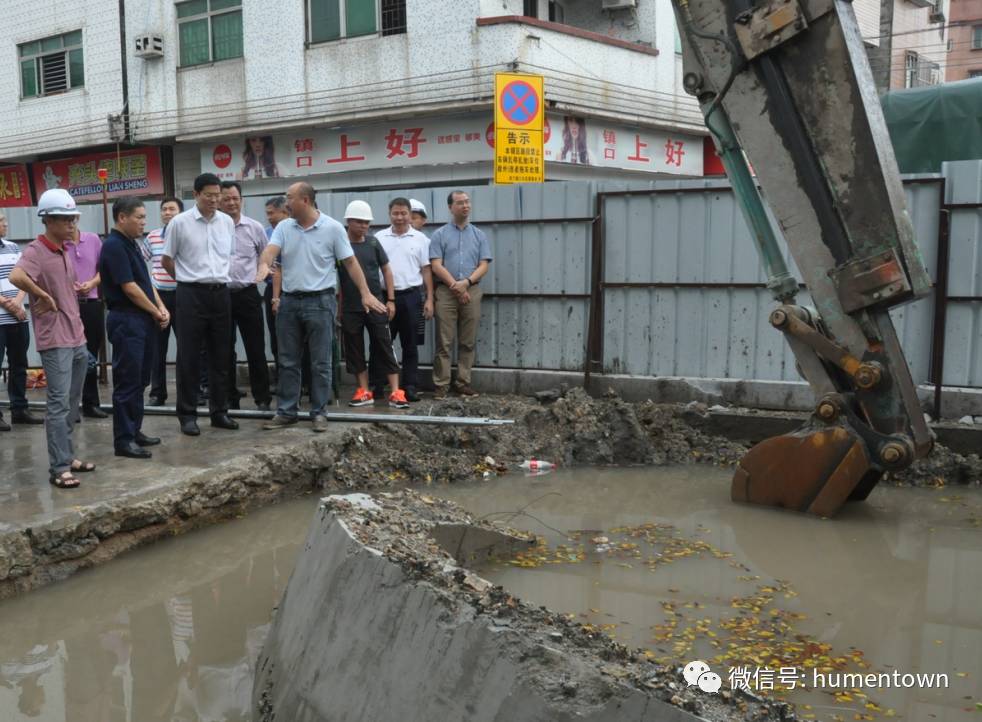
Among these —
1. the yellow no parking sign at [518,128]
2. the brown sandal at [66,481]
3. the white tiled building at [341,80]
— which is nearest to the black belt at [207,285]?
the brown sandal at [66,481]

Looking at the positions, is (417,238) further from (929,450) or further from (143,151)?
(143,151)

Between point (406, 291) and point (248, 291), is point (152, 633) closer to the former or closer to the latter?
point (248, 291)

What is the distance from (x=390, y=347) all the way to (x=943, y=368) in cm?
456

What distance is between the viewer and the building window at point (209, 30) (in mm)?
18188

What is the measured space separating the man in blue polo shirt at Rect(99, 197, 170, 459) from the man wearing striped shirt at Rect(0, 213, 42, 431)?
1621mm

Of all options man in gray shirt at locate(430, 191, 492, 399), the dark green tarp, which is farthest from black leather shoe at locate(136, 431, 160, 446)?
the dark green tarp

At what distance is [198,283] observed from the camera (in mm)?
6797

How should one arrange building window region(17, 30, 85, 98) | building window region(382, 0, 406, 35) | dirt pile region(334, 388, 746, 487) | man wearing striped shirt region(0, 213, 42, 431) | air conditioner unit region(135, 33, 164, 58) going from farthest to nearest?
building window region(17, 30, 85, 98)
air conditioner unit region(135, 33, 164, 58)
building window region(382, 0, 406, 35)
man wearing striped shirt region(0, 213, 42, 431)
dirt pile region(334, 388, 746, 487)

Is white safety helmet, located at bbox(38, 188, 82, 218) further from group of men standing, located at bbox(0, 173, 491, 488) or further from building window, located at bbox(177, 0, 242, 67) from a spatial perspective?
building window, located at bbox(177, 0, 242, 67)

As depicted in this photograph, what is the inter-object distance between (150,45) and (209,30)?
134cm

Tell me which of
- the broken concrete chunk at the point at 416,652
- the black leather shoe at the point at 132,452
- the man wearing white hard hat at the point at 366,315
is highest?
the man wearing white hard hat at the point at 366,315

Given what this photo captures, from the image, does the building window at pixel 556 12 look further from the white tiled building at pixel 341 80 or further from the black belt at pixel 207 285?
the black belt at pixel 207 285

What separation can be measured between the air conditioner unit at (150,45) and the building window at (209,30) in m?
0.41

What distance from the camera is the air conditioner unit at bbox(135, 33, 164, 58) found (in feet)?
61.7
